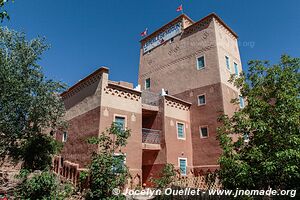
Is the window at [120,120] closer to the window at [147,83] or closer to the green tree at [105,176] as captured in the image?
the green tree at [105,176]

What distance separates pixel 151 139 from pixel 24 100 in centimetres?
902

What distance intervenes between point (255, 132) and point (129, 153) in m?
8.32

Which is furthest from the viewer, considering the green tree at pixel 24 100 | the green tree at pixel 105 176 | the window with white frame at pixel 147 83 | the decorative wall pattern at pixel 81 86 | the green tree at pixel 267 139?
the window with white frame at pixel 147 83

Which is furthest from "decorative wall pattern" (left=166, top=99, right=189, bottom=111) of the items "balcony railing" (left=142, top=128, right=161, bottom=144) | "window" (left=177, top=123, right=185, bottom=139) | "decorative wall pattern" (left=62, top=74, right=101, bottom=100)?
"decorative wall pattern" (left=62, top=74, right=101, bottom=100)

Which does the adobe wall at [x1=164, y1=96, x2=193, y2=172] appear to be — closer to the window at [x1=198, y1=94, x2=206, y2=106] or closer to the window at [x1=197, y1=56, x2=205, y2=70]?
the window at [x1=198, y1=94, x2=206, y2=106]

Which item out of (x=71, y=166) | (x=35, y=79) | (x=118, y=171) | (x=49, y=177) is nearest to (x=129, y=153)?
(x=71, y=166)

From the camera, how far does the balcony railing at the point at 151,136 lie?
54.4 feet

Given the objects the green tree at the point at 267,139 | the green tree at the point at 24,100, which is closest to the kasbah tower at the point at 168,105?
the green tree at the point at 24,100

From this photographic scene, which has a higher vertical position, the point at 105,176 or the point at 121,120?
the point at 121,120

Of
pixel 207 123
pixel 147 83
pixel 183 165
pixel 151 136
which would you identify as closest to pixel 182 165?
pixel 183 165

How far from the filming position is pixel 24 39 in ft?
38.6

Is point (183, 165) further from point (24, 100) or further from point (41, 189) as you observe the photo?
point (24, 100)

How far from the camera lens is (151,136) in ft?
55.6

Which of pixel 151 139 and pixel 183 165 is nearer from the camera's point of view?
pixel 151 139
